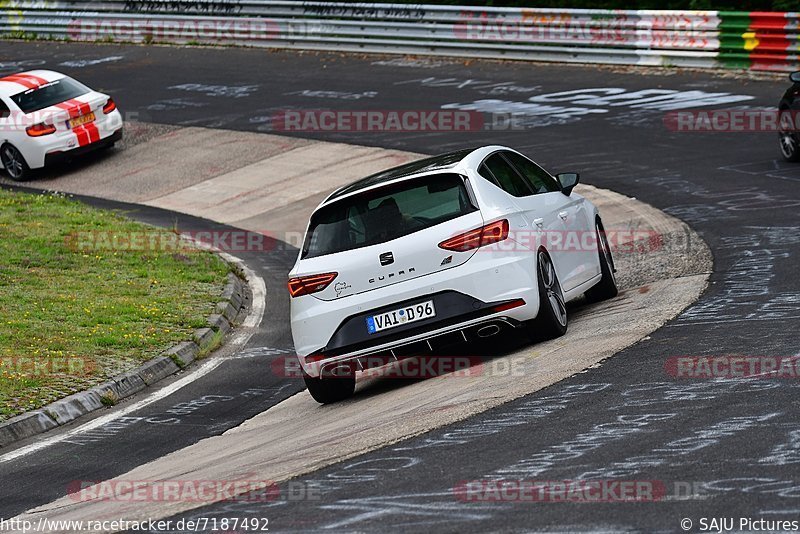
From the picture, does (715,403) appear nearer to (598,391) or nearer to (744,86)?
(598,391)

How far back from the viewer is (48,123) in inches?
909

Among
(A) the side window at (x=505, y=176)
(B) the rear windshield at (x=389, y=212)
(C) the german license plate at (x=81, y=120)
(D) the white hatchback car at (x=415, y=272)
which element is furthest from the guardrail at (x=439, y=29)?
(B) the rear windshield at (x=389, y=212)

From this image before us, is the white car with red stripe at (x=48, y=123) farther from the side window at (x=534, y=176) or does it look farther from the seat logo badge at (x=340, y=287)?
the seat logo badge at (x=340, y=287)

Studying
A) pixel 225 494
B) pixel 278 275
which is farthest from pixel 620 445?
pixel 278 275

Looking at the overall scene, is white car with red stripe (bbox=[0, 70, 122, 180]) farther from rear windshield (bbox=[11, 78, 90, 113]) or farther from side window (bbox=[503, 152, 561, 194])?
side window (bbox=[503, 152, 561, 194])

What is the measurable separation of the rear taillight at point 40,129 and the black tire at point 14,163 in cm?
51

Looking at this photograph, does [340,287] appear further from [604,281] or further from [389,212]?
[604,281]

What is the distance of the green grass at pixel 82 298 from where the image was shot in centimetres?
1112

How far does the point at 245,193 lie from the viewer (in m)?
20.6

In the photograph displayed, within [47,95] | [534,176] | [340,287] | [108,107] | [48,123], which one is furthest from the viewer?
[108,107]

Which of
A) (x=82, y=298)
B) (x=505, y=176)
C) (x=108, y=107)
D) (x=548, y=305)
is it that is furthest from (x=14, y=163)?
(x=548, y=305)

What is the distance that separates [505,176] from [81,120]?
49.3ft

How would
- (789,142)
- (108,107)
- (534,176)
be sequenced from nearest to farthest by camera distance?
(534,176) < (789,142) < (108,107)

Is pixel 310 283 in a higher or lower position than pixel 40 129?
higher
